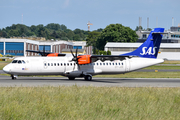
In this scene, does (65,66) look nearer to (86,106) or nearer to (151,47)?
(151,47)

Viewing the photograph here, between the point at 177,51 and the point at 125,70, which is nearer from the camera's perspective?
the point at 125,70

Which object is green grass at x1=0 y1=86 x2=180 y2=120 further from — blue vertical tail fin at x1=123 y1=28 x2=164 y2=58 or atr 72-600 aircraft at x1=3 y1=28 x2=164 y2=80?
blue vertical tail fin at x1=123 y1=28 x2=164 y2=58

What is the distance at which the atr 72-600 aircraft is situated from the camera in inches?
1222

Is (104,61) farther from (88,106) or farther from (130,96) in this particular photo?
(88,106)

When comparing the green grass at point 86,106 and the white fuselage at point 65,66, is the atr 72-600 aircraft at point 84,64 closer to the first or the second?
the white fuselage at point 65,66

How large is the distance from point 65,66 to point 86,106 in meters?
17.7

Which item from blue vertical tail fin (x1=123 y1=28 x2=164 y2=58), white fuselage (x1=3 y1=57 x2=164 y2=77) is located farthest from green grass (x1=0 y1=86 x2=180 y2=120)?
blue vertical tail fin (x1=123 y1=28 x2=164 y2=58)

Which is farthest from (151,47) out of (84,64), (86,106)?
(86,106)

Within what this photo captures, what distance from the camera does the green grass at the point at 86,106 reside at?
13.1m

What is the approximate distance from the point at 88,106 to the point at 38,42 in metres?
139

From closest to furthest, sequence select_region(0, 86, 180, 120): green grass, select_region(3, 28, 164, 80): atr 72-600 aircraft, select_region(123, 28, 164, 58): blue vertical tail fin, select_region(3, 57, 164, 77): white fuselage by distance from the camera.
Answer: select_region(0, 86, 180, 120): green grass, select_region(3, 57, 164, 77): white fuselage, select_region(3, 28, 164, 80): atr 72-600 aircraft, select_region(123, 28, 164, 58): blue vertical tail fin

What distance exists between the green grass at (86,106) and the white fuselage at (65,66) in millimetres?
11950

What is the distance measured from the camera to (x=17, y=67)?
101ft

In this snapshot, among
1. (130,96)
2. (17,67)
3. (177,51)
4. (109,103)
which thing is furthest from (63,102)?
(177,51)
